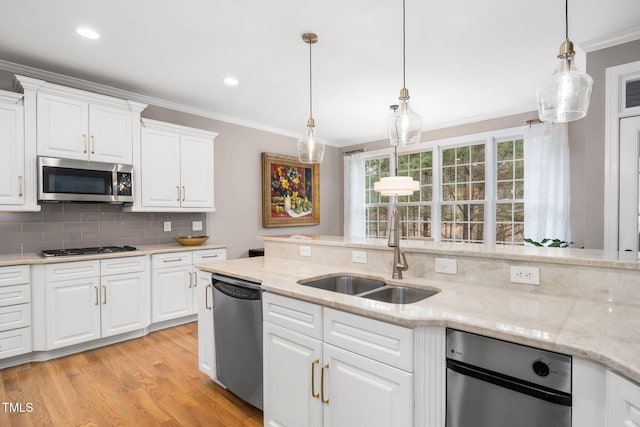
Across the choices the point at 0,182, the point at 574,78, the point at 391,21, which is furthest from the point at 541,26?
the point at 0,182

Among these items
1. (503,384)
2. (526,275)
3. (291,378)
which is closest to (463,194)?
(526,275)

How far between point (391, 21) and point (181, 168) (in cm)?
277

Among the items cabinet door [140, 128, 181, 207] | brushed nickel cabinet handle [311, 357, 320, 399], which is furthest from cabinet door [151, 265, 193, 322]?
brushed nickel cabinet handle [311, 357, 320, 399]

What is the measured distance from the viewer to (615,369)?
0.92m

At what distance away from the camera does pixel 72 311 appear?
9.77 ft

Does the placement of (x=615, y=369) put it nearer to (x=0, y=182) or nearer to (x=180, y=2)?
(x=180, y=2)

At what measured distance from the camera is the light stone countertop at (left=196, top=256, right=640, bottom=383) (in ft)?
3.26

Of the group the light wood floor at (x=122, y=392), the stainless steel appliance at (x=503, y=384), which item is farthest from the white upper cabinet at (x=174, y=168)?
the stainless steel appliance at (x=503, y=384)

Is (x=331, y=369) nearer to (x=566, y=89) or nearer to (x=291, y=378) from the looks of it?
(x=291, y=378)

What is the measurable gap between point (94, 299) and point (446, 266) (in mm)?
3086

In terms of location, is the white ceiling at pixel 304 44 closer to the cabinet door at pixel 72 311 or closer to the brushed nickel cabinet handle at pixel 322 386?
the cabinet door at pixel 72 311

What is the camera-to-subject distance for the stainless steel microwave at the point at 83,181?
9.70ft

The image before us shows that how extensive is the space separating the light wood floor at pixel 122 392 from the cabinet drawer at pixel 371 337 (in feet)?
3.36

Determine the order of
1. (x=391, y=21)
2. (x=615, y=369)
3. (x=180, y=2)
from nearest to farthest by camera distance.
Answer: (x=615, y=369) → (x=180, y=2) → (x=391, y=21)
